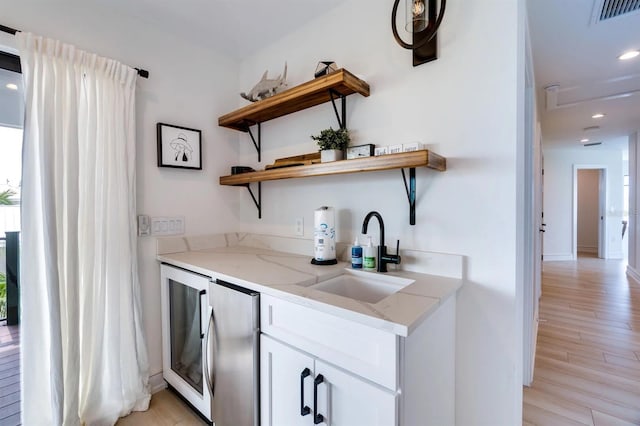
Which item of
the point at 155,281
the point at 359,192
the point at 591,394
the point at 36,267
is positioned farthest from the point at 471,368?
the point at 36,267

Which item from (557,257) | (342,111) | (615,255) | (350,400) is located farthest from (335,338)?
(615,255)

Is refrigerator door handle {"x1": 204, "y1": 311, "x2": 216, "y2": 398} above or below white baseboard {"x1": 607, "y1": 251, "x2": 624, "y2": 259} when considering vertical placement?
above

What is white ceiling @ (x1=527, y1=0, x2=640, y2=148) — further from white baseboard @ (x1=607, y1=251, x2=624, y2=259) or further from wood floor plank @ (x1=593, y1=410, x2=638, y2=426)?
white baseboard @ (x1=607, y1=251, x2=624, y2=259)

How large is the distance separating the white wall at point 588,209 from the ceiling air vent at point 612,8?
750 centimetres

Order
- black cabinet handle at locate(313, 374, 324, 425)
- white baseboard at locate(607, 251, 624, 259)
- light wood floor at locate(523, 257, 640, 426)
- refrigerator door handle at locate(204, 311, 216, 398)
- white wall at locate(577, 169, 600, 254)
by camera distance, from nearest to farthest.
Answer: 1. black cabinet handle at locate(313, 374, 324, 425)
2. refrigerator door handle at locate(204, 311, 216, 398)
3. light wood floor at locate(523, 257, 640, 426)
4. white baseboard at locate(607, 251, 624, 259)
5. white wall at locate(577, 169, 600, 254)

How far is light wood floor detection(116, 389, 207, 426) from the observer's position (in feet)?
5.08

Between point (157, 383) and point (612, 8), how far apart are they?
11.2 ft

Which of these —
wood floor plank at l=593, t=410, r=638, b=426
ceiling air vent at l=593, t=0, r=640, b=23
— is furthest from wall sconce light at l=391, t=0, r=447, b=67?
wood floor plank at l=593, t=410, r=638, b=426

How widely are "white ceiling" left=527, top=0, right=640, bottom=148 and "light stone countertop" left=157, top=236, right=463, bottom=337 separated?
63.3 inches

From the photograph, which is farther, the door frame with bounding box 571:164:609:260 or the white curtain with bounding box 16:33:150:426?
the door frame with bounding box 571:164:609:260

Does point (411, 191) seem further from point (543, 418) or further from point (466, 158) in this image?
point (543, 418)

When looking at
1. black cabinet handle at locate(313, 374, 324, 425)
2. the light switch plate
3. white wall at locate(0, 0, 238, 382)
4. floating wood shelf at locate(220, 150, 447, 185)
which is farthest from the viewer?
the light switch plate

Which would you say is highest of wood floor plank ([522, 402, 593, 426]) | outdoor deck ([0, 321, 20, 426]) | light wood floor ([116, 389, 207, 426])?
outdoor deck ([0, 321, 20, 426])

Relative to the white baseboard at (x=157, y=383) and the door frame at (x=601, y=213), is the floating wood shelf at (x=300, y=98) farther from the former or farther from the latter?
the door frame at (x=601, y=213)
